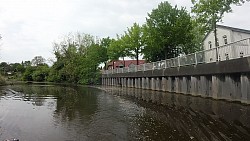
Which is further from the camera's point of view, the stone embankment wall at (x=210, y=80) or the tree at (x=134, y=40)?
the tree at (x=134, y=40)

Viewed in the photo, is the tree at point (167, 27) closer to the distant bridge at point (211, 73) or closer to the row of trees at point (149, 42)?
the row of trees at point (149, 42)

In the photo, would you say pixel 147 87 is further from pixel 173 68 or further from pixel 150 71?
pixel 173 68

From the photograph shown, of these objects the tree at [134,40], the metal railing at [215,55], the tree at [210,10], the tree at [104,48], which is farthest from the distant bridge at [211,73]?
the tree at [104,48]

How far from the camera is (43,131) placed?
10133mm

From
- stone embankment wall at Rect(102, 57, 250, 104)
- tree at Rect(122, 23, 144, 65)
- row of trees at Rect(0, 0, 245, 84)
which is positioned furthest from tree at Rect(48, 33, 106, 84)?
stone embankment wall at Rect(102, 57, 250, 104)

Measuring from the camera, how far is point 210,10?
82.0 ft

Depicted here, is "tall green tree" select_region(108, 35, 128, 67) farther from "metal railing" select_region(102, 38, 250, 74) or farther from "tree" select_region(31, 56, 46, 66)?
"tree" select_region(31, 56, 46, 66)

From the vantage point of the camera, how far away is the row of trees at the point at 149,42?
26172 mm

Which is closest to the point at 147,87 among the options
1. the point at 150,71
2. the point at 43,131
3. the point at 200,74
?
the point at 150,71

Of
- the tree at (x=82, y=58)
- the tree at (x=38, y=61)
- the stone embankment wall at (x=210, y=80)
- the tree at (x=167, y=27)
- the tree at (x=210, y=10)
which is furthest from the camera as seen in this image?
the tree at (x=38, y=61)

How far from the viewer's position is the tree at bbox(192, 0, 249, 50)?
24.5m

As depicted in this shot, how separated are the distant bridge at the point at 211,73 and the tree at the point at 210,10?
601 centimetres

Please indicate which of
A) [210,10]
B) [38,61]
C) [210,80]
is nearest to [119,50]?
[210,10]

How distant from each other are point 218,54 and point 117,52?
35808 millimetres
